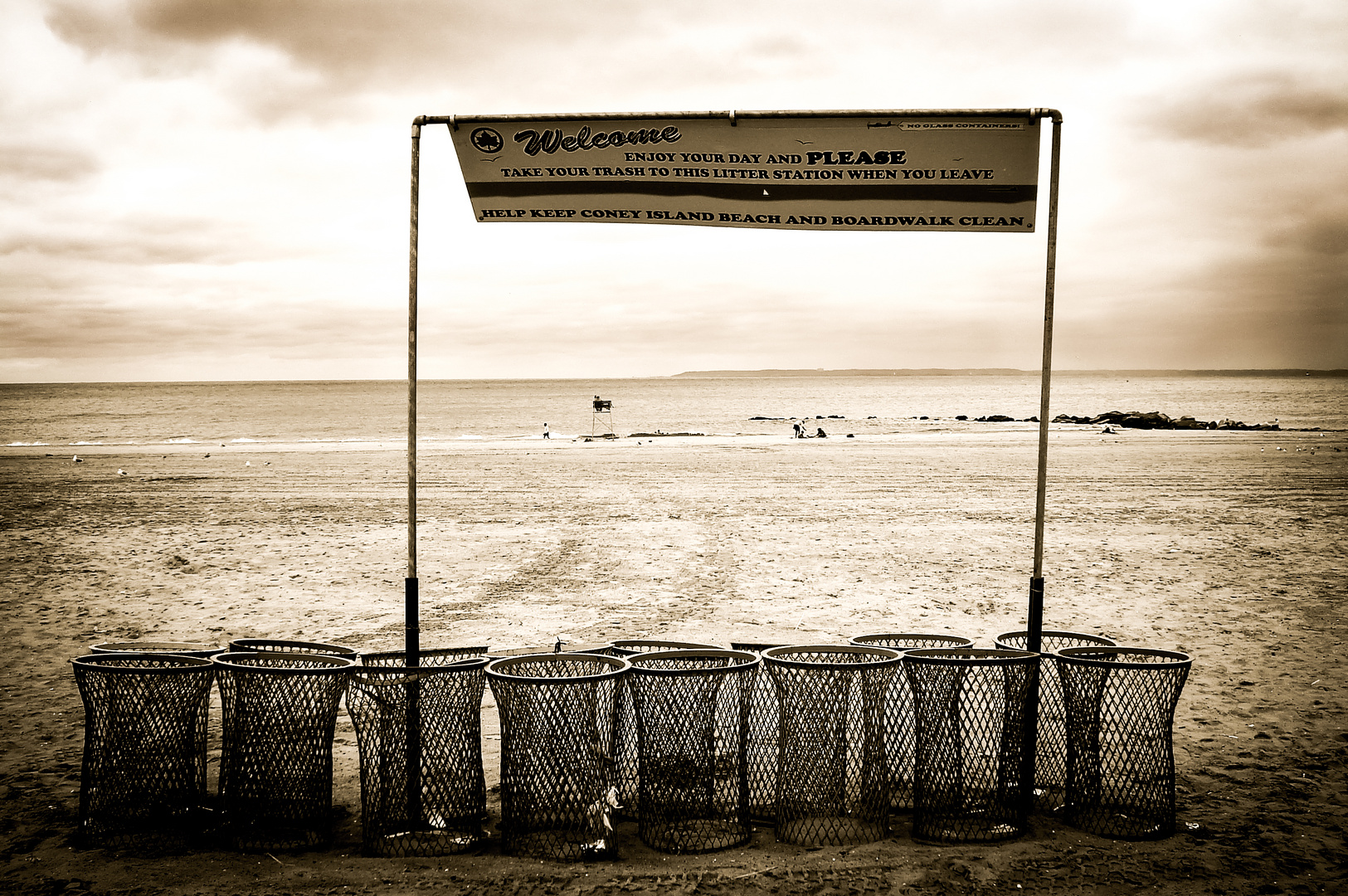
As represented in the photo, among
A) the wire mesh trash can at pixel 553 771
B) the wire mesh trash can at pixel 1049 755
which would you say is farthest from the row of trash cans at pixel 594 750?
the wire mesh trash can at pixel 1049 755

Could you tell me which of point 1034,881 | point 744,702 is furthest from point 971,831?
point 744,702

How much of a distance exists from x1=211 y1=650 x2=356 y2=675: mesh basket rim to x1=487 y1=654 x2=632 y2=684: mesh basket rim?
0.65 meters

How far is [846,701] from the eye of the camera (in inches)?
157

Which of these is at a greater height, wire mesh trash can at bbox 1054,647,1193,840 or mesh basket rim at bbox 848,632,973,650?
mesh basket rim at bbox 848,632,973,650

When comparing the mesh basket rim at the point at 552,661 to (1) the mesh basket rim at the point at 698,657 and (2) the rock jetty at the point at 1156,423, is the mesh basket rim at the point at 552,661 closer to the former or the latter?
(1) the mesh basket rim at the point at 698,657

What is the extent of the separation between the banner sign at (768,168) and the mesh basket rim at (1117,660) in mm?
2034

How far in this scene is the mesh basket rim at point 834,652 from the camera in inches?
156

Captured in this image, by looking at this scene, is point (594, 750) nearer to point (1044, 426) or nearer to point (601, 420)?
point (1044, 426)

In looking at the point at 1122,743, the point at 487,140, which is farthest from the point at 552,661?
the point at 1122,743

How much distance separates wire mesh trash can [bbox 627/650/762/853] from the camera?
13.3ft

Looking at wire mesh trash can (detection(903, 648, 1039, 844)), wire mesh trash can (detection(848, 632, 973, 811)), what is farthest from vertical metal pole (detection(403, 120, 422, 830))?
wire mesh trash can (detection(903, 648, 1039, 844))

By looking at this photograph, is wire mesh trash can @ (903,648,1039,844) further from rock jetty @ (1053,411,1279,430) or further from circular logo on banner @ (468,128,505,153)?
rock jetty @ (1053,411,1279,430)

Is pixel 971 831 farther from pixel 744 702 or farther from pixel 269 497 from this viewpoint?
pixel 269 497

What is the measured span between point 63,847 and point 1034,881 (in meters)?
4.14
